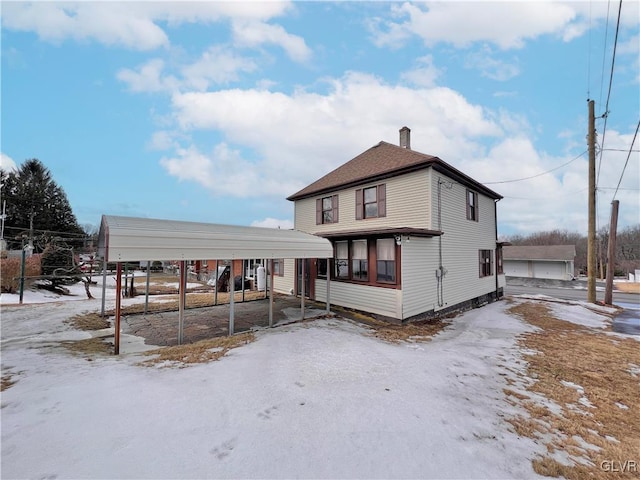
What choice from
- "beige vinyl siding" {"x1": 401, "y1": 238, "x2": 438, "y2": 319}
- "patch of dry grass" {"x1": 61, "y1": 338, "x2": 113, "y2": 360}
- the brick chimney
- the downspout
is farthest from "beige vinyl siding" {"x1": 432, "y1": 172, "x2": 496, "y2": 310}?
"patch of dry grass" {"x1": 61, "y1": 338, "x2": 113, "y2": 360}

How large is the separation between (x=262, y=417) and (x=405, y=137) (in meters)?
14.7

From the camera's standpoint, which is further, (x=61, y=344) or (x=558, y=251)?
(x=558, y=251)

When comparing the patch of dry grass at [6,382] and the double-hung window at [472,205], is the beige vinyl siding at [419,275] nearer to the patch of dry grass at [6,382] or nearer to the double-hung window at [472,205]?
the double-hung window at [472,205]

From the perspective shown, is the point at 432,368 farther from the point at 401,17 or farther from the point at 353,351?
the point at 401,17

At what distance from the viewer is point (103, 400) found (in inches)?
149

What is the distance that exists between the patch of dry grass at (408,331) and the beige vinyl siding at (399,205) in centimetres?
377

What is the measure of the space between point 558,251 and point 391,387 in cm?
4240

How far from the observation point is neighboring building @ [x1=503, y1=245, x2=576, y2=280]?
113ft

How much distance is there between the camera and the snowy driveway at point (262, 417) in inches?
106

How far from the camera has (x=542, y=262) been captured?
36.1 metres

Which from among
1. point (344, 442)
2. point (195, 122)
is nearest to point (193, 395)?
point (344, 442)

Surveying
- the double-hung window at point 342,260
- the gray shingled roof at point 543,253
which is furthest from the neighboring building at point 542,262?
the double-hung window at point 342,260

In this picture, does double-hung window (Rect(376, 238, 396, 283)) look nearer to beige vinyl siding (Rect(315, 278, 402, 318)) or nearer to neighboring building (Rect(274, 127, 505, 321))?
neighboring building (Rect(274, 127, 505, 321))

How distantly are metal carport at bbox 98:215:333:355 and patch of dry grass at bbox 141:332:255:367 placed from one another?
53cm
